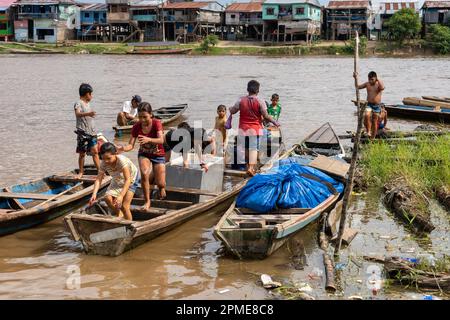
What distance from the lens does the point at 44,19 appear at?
57812 mm

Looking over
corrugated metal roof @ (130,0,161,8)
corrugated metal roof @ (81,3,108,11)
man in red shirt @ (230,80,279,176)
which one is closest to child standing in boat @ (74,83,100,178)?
man in red shirt @ (230,80,279,176)

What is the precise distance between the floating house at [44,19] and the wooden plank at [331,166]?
53.3 meters

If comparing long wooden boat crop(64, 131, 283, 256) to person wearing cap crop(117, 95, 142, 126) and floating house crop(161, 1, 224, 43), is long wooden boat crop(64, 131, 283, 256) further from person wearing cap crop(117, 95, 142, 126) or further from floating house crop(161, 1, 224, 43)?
floating house crop(161, 1, 224, 43)

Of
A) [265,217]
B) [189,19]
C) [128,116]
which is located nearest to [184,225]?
[265,217]

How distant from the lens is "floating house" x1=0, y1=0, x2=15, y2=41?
193ft

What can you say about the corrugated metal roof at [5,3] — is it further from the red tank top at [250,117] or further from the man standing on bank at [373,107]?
the red tank top at [250,117]

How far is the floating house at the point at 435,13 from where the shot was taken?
177 feet

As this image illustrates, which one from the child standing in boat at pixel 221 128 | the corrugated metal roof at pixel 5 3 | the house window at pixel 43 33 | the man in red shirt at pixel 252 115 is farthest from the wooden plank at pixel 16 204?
the corrugated metal roof at pixel 5 3

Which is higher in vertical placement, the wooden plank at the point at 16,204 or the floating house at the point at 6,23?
the floating house at the point at 6,23

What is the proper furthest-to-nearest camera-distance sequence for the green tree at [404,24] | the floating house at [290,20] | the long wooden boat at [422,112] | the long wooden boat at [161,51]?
the floating house at [290,20], the long wooden boat at [161,51], the green tree at [404,24], the long wooden boat at [422,112]

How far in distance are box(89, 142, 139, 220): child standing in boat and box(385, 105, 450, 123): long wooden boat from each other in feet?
36.5

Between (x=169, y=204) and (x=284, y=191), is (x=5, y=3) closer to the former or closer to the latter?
(x=169, y=204)

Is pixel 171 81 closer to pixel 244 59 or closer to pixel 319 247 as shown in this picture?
pixel 244 59
